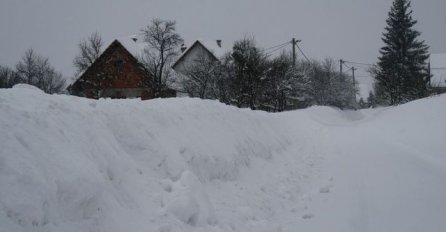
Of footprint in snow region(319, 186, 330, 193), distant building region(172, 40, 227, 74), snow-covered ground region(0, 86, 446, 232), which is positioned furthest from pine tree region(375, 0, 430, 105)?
footprint in snow region(319, 186, 330, 193)

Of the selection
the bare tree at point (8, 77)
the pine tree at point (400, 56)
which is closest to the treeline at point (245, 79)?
the pine tree at point (400, 56)

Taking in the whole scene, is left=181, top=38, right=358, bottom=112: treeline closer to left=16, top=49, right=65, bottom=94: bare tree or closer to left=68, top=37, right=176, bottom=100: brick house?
left=68, top=37, right=176, bottom=100: brick house

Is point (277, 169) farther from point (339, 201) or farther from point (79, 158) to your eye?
point (79, 158)

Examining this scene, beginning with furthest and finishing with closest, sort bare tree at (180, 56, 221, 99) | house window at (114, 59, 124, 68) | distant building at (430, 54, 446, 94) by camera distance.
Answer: distant building at (430, 54, 446, 94)
house window at (114, 59, 124, 68)
bare tree at (180, 56, 221, 99)

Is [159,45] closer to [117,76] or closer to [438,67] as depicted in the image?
[117,76]

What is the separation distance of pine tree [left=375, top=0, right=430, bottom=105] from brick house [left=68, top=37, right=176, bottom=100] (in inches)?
951

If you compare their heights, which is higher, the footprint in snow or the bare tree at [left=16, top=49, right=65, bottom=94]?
the bare tree at [left=16, top=49, right=65, bottom=94]

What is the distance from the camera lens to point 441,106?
56.5 ft

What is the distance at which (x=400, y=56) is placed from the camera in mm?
44156

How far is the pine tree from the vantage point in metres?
43.0

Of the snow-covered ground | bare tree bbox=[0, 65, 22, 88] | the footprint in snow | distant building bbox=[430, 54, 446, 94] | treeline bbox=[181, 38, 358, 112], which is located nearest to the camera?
the snow-covered ground

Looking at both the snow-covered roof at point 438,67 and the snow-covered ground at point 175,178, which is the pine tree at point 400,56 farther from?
the snow-covered ground at point 175,178

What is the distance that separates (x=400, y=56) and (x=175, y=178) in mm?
44204

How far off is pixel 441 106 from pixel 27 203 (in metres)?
17.9
